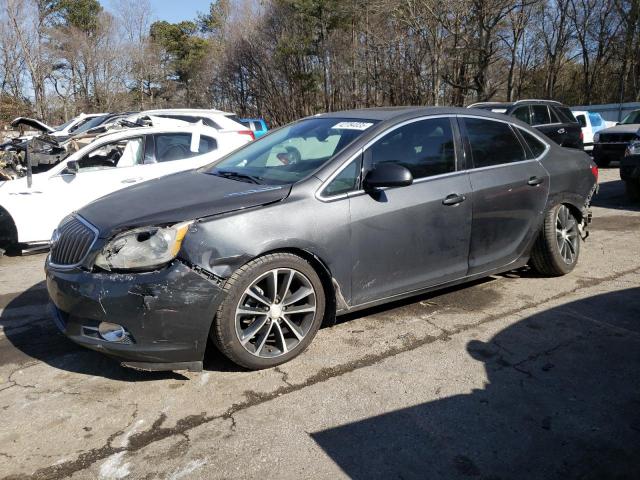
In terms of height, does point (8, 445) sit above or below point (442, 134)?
below

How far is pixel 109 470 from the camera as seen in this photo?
8.29ft

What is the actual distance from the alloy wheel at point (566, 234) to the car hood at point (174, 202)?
2.90m

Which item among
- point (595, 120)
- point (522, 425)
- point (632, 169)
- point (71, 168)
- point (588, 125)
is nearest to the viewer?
point (522, 425)

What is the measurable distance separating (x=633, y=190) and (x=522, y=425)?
26.3 ft

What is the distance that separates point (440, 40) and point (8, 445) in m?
26.5

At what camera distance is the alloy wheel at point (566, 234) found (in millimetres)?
5023

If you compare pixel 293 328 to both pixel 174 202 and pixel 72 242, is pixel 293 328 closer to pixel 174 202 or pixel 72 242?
pixel 174 202

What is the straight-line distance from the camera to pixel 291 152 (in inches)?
163

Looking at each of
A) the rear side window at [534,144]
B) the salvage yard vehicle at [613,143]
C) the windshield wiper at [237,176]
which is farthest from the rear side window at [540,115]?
the windshield wiper at [237,176]

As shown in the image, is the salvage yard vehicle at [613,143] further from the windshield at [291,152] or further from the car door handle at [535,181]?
the windshield at [291,152]

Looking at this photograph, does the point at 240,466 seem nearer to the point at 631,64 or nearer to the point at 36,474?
the point at 36,474

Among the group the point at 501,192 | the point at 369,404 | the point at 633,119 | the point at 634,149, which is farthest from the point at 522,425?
the point at 633,119

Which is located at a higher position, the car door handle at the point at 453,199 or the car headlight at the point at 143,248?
the car door handle at the point at 453,199

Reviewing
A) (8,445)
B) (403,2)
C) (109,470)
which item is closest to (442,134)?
(109,470)
